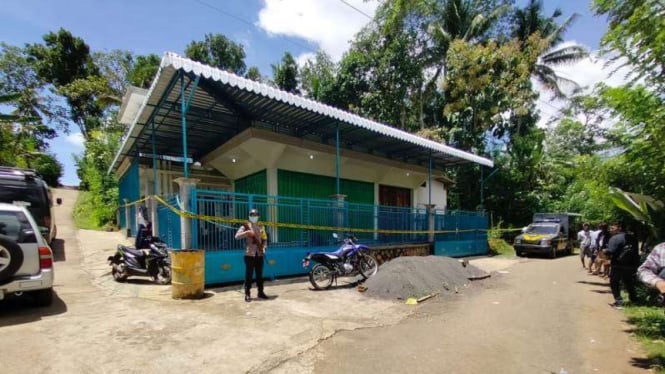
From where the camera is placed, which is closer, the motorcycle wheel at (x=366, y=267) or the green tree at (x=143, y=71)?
the motorcycle wheel at (x=366, y=267)

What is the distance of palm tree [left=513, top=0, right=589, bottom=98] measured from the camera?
25.3 m

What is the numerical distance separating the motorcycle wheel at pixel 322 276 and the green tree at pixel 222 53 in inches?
1108

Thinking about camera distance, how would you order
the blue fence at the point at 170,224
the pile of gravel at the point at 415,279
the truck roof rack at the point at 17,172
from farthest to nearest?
the truck roof rack at the point at 17,172
the blue fence at the point at 170,224
the pile of gravel at the point at 415,279

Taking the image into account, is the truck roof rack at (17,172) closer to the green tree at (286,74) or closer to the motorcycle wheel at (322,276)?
the motorcycle wheel at (322,276)

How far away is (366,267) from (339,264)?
0.97 m

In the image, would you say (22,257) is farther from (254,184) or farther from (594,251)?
(594,251)

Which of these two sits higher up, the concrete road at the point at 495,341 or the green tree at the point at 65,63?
the green tree at the point at 65,63

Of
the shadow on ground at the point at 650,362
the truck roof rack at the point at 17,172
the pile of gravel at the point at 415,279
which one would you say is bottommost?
the shadow on ground at the point at 650,362

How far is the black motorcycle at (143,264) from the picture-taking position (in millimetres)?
8125

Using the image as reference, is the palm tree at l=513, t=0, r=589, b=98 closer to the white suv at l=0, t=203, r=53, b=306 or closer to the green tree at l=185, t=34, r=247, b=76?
the green tree at l=185, t=34, r=247, b=76

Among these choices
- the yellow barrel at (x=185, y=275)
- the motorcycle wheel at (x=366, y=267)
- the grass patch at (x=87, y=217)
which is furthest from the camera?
the grass patch at (x=87, y=217)

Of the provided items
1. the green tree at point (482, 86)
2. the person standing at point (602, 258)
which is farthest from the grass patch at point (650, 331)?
the green tree at point (482, 86)

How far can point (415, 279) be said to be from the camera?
8383 mm

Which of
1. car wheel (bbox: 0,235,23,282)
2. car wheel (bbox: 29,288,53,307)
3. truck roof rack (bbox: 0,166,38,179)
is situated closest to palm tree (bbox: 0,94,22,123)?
truck roof rack (bbox: 0,166,38,179)
